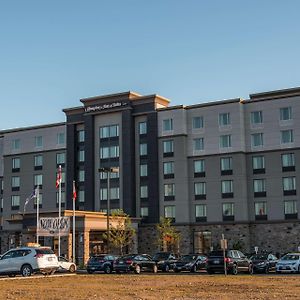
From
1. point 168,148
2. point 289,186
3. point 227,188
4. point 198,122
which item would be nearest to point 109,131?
point 168,148

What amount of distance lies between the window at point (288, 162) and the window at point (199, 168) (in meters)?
9.70

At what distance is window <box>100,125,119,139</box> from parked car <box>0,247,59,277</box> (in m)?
42.6

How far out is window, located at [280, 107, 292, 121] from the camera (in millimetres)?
68000

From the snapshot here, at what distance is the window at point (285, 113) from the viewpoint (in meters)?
68.0

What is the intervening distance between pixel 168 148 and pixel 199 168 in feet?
16.0

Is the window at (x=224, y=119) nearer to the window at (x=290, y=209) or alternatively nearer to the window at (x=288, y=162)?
the window at (x=288, y=162)

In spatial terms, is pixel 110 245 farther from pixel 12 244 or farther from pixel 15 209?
pixel 15 209

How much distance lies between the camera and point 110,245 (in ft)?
219

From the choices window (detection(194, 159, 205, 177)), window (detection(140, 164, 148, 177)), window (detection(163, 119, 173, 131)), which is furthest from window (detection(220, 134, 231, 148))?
window (detection(140, 164, 148, 177))

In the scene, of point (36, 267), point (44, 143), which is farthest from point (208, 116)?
point (36, 267)

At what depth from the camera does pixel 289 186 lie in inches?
2640

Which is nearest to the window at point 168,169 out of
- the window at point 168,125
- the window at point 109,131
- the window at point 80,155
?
the window at point 168,125

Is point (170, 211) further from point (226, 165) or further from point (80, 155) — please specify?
point (80, 155)

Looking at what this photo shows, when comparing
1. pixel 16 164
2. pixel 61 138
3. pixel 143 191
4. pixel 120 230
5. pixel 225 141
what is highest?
pixel 61 138
